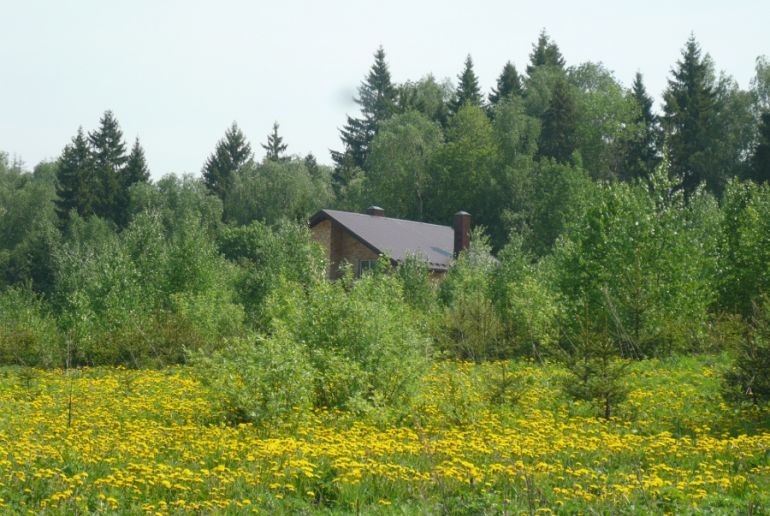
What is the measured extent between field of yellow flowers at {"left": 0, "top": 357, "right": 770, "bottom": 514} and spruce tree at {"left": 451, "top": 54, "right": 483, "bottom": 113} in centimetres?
6216

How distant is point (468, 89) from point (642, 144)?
20.2m

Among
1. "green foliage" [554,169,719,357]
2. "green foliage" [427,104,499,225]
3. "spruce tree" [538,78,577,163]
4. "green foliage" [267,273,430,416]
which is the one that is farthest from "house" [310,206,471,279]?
"green foliage" [267,273,430,416]

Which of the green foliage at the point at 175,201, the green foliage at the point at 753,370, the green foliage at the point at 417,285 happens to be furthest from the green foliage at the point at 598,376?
the green foliage at the point at 175,201

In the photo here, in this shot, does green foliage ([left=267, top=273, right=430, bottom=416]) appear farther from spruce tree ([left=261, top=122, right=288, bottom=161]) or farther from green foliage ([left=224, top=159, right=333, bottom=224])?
spruce tree ([left=261, top=122, right=288, bottom=161])

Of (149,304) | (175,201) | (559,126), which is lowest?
(149,304)

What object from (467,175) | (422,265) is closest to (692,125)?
(467,175)

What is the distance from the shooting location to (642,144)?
60531 millimetres

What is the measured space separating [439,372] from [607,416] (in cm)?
523

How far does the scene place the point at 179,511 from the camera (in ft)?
23.5

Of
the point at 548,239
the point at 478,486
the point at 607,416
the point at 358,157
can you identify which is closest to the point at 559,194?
the point at 548,239

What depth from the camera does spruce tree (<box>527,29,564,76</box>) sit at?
7725 cm

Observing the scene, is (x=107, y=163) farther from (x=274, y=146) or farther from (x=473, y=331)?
(x=473, y=331)

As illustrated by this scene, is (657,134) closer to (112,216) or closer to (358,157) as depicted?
(358,157)

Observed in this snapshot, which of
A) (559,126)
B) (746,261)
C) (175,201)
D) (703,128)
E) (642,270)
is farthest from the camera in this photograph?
(175,201)
